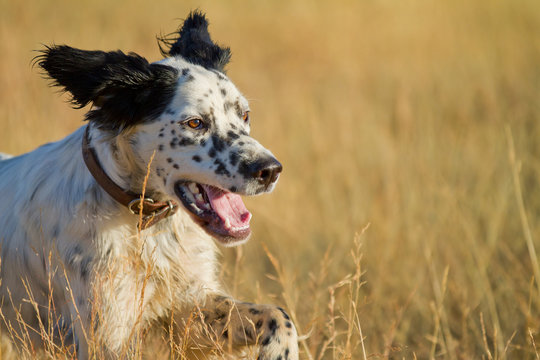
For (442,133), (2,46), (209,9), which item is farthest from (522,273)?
(209,9)

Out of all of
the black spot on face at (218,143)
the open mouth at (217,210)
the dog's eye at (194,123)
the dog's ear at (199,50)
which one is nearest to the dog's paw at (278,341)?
the open mouth at (217,210)

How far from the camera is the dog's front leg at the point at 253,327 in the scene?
2732 mm

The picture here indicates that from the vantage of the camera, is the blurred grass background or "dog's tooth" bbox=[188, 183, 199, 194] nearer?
"dog's tooth" bbox=[188, 183, 199, 194]

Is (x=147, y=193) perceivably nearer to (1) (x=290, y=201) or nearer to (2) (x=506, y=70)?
(1) (x=290, y=201)

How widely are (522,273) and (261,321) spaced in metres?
2.60

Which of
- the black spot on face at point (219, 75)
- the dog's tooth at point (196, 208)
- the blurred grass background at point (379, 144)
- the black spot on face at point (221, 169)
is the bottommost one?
the blurred grass background at point (379, 144)

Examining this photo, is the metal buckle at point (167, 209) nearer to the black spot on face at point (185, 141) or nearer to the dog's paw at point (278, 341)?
the black spot on face at point (185, 141)

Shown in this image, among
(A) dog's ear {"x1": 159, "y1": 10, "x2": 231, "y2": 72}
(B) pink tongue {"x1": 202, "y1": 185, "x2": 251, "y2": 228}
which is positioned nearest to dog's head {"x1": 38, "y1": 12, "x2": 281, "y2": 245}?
(B) pink tongue {"x1": 202, "y1": 185, "x2": 251, "y2": 228}

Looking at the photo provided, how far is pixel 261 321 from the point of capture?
2.82 m

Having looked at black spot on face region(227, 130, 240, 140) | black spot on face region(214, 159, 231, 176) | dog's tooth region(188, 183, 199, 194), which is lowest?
dog's tooth region(188, 183, 199, 194)

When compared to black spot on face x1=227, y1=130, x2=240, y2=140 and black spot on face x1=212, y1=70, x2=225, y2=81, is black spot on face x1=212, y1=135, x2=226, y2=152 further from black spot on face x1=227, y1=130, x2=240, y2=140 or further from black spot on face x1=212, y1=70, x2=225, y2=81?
black spot on face x1=212, y1=70, x2=225, y2=81

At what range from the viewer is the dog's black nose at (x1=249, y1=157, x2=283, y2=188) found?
267 centimetres

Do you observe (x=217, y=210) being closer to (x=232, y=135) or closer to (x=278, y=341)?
(x=232, y=135)

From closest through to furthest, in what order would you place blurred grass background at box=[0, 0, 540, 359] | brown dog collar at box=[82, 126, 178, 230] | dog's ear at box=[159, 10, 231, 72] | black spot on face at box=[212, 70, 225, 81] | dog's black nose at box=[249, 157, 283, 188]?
dog's black nose at box=[249, 157, 283, 188] → brown dog collar at box=[82, 126, 178, 230] → black spot on face at box=[212, 70, 225, 81] → dog's ear at box=[159, 10, 231, 72] → blurred grass background at box=[0, 0, 540, 359]
